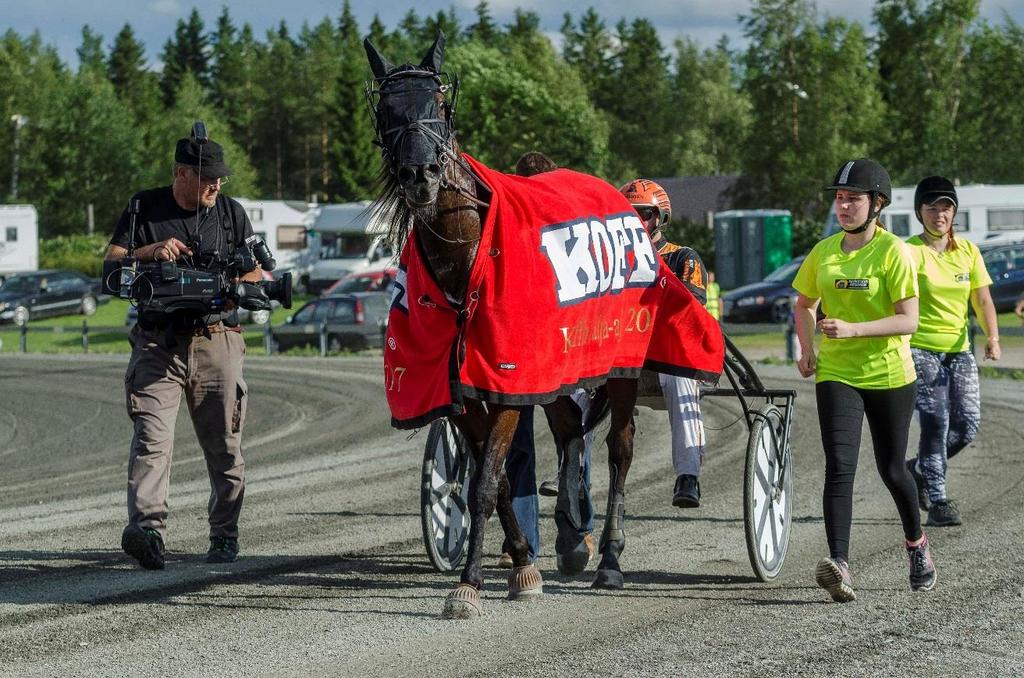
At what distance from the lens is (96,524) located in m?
9.90

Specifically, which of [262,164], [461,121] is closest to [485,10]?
[262,164]

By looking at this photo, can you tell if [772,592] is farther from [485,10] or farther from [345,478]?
[485,10]

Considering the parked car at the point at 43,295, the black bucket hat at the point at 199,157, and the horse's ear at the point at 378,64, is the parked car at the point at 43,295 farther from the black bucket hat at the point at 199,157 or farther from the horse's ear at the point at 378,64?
the horse's ear at the point at 378,64

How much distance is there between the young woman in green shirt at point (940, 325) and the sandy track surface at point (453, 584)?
463 millimetres

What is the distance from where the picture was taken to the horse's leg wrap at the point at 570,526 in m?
7.70

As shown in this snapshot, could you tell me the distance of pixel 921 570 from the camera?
24.0ft

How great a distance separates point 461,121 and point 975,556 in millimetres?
63006

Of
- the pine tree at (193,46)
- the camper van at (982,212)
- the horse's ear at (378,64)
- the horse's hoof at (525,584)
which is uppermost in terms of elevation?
the pine tree at (193,46)

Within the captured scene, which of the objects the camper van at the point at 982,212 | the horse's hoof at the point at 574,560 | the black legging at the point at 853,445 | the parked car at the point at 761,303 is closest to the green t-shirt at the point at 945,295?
the black legging at the point at 853,445

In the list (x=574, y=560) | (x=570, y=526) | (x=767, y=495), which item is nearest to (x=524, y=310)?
(x=570, y=526)

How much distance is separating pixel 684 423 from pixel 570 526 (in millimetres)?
950

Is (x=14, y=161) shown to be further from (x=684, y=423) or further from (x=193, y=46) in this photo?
(x=684, y=423)

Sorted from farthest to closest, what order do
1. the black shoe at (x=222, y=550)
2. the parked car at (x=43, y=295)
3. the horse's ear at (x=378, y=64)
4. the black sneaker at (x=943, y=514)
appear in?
the parked car at (x=43, y=295), the black sneaker at (x=943, y=514), the black shoe at (x=222, y=550), the horse's ear at (x=378, y=64)

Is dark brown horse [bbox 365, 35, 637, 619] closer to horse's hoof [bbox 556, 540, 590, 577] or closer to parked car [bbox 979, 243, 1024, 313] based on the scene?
horse's hoof [bbox 556, 540, 590, 577]
